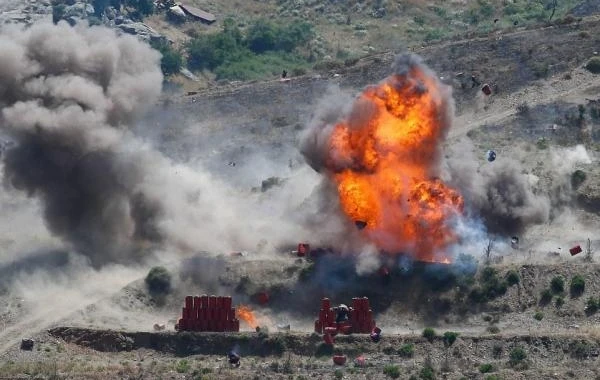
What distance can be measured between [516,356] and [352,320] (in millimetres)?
9140

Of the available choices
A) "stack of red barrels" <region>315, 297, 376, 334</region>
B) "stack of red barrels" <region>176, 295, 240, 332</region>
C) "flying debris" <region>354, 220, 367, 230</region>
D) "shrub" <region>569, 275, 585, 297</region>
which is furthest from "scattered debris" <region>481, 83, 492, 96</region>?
"stack of red barrels" <region>176, 295, 240, 332</region>

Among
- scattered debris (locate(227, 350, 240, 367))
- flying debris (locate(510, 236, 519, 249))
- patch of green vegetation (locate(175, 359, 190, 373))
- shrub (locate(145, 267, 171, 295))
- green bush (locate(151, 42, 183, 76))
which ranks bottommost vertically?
patch of green vegetation (locate(175, 359, 190, 373))

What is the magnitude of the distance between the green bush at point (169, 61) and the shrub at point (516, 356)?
72.0 metres

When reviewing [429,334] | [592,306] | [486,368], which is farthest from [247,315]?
[592,306]

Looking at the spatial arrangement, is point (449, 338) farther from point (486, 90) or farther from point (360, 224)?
point (486, 90)

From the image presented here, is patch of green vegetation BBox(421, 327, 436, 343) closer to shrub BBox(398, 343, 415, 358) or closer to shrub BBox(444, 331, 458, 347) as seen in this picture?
shrub BBox(444, 331, 458, 347)

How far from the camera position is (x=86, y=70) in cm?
10381

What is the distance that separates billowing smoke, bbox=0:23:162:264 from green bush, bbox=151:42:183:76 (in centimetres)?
4414

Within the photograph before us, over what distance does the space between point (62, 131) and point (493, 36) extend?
46.5 metres

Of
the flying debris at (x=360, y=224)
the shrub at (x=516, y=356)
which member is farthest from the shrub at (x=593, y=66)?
the shrub at (x=516, y=356)

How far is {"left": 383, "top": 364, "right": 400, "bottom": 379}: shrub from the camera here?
81.5 meters

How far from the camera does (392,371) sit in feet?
268

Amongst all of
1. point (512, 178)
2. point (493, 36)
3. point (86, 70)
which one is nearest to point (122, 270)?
point (86, 70)

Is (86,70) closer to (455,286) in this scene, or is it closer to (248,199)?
(248,199)
